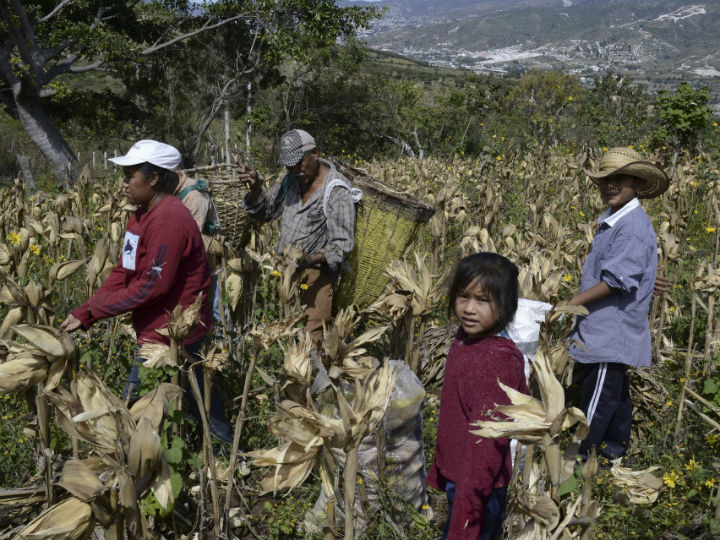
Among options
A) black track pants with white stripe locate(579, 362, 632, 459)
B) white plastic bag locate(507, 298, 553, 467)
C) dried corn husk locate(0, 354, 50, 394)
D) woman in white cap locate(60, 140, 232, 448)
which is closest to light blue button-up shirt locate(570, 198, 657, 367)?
black track pants with white stripe locate(579, 362, 632, 459)

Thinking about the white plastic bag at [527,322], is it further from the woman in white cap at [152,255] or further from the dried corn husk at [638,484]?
the woman in white cap at [152,255]

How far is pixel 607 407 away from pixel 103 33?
1412cm

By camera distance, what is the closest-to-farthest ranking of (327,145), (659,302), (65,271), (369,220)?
(65,271), (369,220), (659,302), (327,145)

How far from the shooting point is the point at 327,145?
20422 millimetres

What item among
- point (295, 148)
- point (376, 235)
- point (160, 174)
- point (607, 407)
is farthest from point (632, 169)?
point (160, 174)

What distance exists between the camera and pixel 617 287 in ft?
8.89

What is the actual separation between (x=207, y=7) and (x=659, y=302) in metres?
14.9

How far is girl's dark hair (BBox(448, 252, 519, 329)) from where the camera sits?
1.83m

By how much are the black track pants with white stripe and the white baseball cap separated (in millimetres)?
2297

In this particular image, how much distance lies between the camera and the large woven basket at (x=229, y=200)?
12.0ft

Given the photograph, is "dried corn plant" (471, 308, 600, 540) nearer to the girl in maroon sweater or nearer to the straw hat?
the girl in maroon sweater

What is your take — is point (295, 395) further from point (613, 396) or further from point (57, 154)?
point (57, 154)

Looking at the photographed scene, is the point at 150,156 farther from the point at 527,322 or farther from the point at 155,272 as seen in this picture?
the point at 527,322

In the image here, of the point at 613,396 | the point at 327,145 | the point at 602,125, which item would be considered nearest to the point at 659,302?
the point at 613,396
